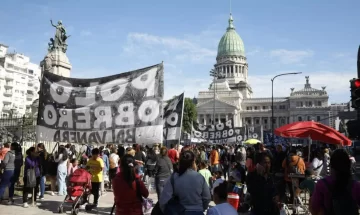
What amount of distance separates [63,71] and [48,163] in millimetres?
9373

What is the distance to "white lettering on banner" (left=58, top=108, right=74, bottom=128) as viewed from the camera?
9.26 m

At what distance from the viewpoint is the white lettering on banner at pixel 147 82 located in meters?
8.73

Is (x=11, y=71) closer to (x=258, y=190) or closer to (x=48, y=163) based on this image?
(x=48, y=163)

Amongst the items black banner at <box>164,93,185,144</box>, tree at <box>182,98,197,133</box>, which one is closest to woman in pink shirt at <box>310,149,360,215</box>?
black banner at <box>164,93,185,144</box>

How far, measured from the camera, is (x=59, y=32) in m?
22.1

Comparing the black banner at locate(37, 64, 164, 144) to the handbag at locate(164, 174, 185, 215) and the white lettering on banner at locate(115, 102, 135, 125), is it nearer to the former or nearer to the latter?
the white lettering on banner at locate(115, 102, 135, 125)

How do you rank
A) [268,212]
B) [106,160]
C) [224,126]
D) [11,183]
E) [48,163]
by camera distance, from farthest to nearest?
1. [224,126]
2. [106,160]
3. [48,163]
4. [11,183]
5. [268,212]

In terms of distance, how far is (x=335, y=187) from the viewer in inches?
141

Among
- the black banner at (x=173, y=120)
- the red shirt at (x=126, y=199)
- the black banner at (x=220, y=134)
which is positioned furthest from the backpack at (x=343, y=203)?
the black banner at (x=220, y=134)

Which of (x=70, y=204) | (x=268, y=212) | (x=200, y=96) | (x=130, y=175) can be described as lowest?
(x=70, y=204)

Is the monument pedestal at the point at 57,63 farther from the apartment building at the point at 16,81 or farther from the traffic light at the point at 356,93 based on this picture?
the apartment building at the point at 16,81

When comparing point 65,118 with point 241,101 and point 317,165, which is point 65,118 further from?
point 241,101

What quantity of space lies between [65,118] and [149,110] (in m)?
2.30

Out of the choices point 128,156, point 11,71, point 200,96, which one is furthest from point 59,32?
point 200,96
